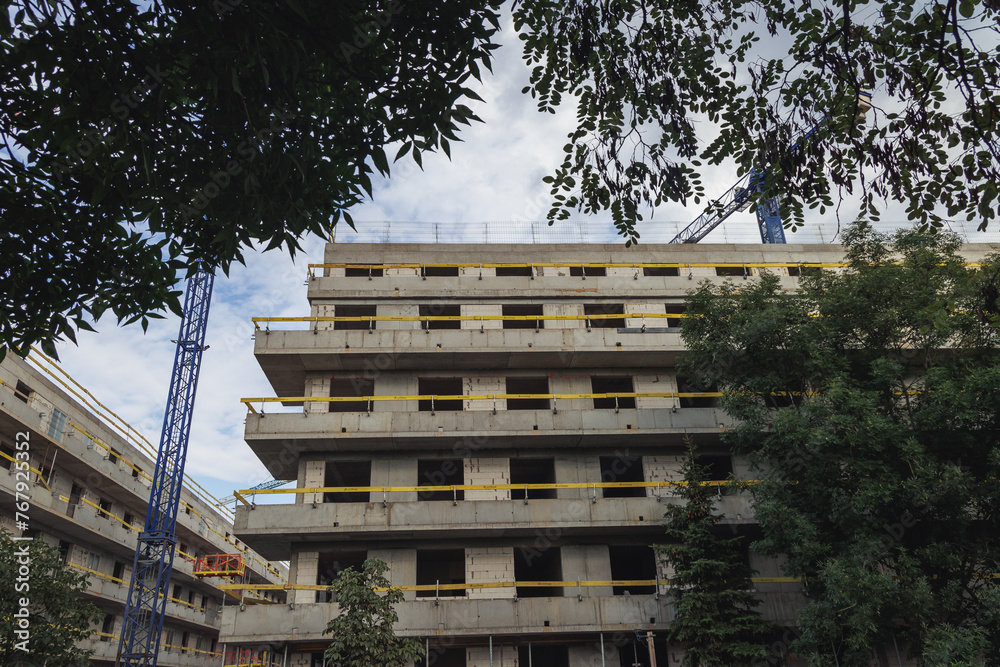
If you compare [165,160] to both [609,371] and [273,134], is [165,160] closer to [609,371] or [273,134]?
[273,134]

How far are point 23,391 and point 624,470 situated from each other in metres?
25.0

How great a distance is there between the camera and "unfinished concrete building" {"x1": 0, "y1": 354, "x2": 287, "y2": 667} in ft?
85.8

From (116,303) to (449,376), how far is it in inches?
743

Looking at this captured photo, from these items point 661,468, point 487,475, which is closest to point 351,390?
point 487,475

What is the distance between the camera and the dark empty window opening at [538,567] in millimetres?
23266

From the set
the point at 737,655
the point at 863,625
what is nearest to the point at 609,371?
the point at 737,655

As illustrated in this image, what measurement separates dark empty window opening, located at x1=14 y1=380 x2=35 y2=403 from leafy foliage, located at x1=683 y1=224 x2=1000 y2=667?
26712 millimetres

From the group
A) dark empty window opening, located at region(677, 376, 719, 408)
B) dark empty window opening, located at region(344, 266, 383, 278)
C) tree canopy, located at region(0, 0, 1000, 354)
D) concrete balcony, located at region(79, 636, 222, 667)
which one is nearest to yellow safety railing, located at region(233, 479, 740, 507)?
dark empty window opening, located at region(677, 376, 719, 408)

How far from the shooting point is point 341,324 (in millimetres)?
26750

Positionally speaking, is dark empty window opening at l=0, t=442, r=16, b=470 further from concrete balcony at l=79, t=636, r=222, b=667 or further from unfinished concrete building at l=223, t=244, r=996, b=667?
unfinished concrete building at l=223, t=244, r=996, b=667

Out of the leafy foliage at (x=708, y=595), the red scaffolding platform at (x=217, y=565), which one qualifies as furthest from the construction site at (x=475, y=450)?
the red scaffolding platform at (x=217, y=565)

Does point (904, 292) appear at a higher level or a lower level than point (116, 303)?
higher

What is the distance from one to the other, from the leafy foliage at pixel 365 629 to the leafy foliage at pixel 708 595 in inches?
295

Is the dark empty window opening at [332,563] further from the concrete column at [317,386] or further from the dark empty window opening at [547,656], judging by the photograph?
the dark empty window opening at [547,656]
